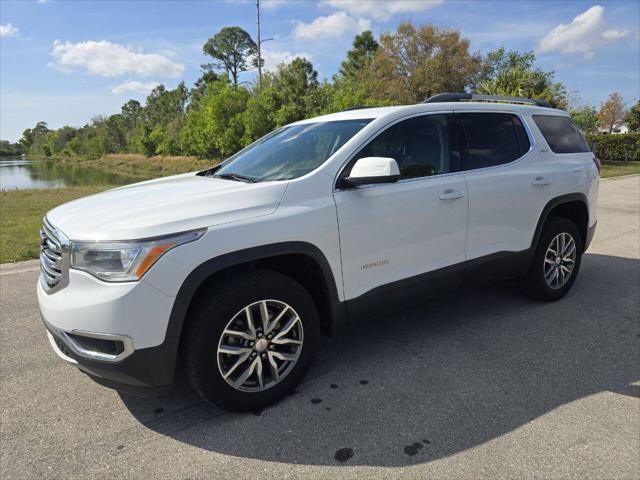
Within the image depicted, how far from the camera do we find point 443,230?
335cm

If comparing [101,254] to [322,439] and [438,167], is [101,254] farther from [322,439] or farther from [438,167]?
[438,167]

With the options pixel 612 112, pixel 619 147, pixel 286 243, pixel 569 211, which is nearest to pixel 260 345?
pixel 286 243

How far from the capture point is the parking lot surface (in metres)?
2.28

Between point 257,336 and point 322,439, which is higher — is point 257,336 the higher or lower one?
the higher one

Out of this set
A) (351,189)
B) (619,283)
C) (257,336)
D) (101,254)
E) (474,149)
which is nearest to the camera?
(101,254)

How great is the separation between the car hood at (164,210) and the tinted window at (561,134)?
9.31 ft

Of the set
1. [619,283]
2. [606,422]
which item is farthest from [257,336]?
[619,283]

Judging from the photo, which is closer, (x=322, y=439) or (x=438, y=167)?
(x=322, y=439)

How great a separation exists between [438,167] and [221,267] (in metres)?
1.85

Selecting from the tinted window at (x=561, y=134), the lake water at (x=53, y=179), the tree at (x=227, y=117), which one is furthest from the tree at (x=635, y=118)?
the tinted window at (x=561, y=134)

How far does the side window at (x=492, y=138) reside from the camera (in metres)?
3.66

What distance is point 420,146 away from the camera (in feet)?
11.1

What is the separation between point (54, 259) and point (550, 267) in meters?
4.05

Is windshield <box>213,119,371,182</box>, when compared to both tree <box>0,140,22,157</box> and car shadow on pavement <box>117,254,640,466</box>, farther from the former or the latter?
tree <box>0,140,22,157</box>
